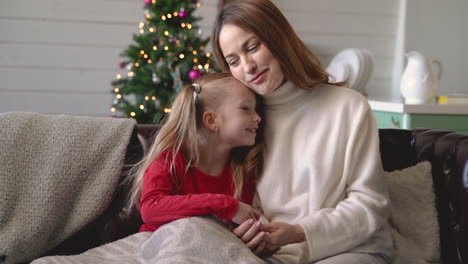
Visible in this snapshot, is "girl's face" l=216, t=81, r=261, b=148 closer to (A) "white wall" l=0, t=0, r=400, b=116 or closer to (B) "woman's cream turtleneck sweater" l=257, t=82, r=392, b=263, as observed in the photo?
(B) "woman's cream turtleneck sweater" l=257, t=82, r=392, b=263

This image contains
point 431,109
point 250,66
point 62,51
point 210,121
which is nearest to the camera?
point 250,66

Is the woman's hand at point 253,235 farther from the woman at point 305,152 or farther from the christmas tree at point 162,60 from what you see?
the christmas tree at point 162,60

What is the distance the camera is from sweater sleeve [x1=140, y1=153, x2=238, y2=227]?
4.50ft

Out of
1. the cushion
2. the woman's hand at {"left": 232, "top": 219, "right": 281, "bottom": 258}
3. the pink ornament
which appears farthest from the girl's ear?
the pink ornament

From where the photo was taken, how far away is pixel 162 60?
319 centimetres

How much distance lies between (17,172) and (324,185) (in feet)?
2.93

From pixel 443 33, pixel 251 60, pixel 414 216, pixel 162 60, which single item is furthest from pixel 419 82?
pixel 251 60

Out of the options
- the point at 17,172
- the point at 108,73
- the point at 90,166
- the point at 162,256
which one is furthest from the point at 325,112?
the point at 108,73

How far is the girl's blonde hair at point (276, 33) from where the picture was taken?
1.48 metres

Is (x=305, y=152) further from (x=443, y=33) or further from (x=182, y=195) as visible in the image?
(x=443, y=33)

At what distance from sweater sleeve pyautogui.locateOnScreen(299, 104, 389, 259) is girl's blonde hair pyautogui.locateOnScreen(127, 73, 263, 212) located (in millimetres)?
273

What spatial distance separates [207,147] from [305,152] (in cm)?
29

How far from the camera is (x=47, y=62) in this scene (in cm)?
375

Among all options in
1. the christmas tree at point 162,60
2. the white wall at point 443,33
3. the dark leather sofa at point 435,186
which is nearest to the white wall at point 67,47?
the christmas tree at point 162,60
